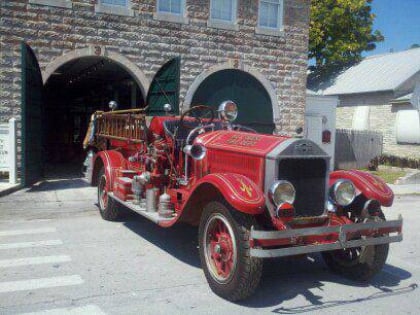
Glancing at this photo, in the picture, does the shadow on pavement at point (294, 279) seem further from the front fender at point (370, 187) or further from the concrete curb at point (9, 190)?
the concrete curb at point (9, 190)

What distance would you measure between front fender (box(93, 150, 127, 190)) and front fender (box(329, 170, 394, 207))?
12.3 feet

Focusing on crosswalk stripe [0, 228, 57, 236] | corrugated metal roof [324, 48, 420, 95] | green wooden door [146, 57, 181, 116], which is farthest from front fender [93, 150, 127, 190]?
corrugated metal roof [324, 48, 420, 95]

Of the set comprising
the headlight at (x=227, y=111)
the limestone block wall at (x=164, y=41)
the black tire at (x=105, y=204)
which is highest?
the limestone block wall at (x=164, y=41)

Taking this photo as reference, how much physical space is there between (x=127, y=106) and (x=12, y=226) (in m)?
13.1

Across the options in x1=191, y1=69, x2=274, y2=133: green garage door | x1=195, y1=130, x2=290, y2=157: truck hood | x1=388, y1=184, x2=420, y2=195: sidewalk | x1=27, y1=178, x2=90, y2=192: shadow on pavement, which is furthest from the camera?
x1=191, y1=69, x2=274, y2=133: green garage door

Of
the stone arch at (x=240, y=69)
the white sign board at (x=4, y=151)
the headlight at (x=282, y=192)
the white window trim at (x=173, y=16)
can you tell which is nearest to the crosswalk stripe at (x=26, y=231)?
the headlight at (x=282, y=192)

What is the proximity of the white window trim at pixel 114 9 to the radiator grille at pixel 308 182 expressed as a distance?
31.0 feet

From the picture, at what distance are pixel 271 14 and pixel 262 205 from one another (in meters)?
11.9

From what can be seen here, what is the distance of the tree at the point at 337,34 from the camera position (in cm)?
2705

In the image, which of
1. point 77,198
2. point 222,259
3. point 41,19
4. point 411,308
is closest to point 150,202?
point 222,259

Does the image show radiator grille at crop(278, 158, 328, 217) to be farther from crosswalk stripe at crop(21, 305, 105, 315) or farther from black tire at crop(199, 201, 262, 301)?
crosswalk stripe at crop(21, 305, 105, 315)

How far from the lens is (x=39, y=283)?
492 cm

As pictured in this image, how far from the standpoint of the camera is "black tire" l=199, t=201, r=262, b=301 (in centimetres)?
433

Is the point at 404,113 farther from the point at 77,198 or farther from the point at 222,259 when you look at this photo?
the point at 222,259
